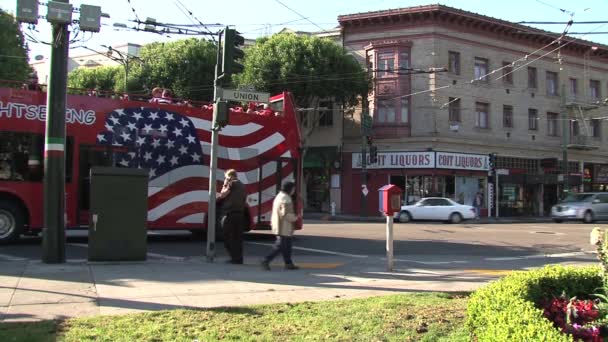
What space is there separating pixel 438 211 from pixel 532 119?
14382 mm

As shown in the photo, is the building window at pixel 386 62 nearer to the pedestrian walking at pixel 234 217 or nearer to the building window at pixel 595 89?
the building window at pixel 595 89

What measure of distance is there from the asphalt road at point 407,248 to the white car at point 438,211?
942cm

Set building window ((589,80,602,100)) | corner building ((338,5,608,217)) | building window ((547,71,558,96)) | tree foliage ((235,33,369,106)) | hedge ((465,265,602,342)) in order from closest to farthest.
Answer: hedge ((465,265,602,342)) < tree foliage ((235,33,369,106)) < corner building ((338,5,608,217)) < building window ((547,71,558,96)) < building window ((589,80,602,100))

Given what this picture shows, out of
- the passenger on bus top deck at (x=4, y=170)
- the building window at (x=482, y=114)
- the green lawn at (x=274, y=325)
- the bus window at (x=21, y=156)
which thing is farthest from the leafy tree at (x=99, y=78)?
the green lawn at (x=274, y=325)

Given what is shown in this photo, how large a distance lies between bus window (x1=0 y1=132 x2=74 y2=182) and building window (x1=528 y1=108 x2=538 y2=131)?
34.3m

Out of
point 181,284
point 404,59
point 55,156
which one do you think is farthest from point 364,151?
point 181,284

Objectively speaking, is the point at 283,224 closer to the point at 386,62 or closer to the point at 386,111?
the point at 386,111

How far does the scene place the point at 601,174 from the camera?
4372 centimetres

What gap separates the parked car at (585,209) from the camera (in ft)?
101

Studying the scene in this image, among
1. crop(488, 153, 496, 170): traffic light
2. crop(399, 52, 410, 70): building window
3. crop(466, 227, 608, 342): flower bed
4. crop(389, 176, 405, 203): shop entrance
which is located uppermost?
crop(399, 52, 410, 70): building window

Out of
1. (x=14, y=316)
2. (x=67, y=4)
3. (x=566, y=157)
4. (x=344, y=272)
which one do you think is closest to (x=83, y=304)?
(x=14, y=316)

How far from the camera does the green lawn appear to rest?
5397mm

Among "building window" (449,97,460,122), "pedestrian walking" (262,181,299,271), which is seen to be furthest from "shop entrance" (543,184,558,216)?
"pedestrian walking" (262,181,299,271)

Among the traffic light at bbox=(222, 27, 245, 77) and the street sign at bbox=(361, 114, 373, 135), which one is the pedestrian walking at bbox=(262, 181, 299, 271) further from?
the street sign at bbox=(361, 114, 373, 135)
